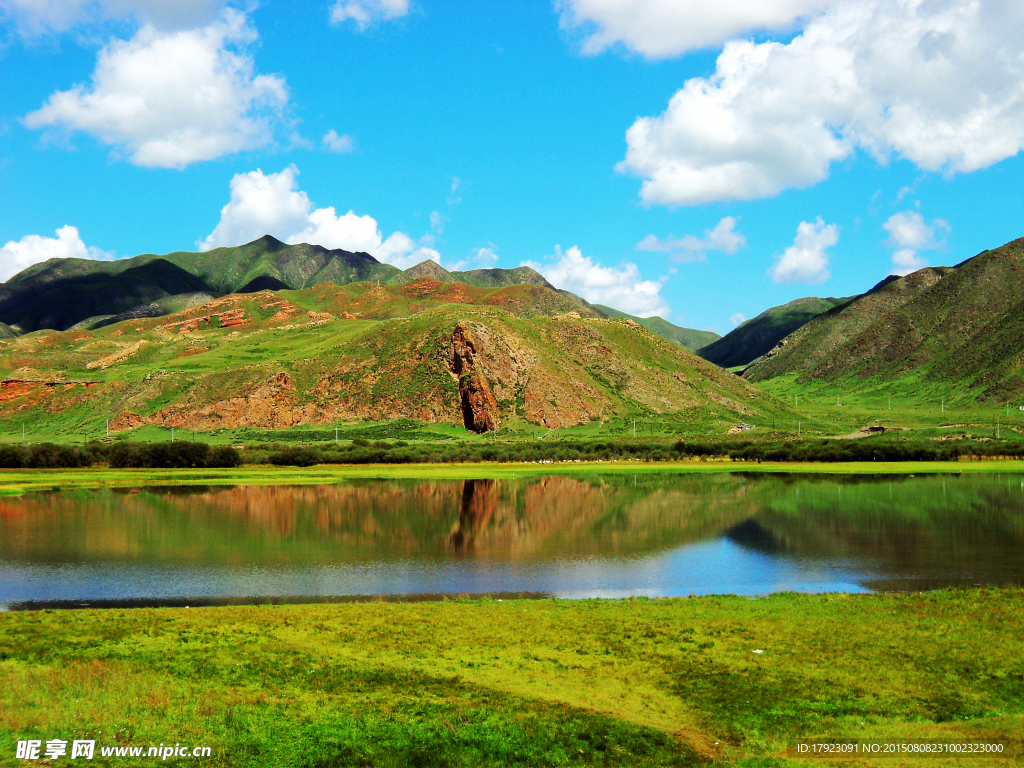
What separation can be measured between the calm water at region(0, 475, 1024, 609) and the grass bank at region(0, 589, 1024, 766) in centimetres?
777

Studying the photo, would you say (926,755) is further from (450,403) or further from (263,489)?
(450,403)

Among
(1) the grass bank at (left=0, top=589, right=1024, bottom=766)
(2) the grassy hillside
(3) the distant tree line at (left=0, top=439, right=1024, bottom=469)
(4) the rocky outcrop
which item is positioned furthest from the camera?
(2) the grassy hillside

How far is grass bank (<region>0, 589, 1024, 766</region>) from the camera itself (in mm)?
15219

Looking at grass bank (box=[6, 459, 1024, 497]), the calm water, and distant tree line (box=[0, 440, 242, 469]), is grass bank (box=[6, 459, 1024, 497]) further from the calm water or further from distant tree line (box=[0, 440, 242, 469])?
the calm water

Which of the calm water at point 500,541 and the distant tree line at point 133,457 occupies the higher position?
the distant tree line at point 133,457

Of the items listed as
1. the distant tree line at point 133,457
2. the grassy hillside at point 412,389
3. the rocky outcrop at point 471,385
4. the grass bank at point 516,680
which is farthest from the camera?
the grassy hillside at point 412,389

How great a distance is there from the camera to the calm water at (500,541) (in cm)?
3691

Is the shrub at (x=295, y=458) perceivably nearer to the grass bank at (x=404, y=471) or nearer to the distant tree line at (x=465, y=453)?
the distant tree line at (x=465, y=453)

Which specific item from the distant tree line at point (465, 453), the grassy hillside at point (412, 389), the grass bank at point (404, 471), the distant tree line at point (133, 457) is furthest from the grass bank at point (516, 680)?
the grassy hillside at point (412, 389)

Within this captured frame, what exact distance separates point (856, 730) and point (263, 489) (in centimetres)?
7436

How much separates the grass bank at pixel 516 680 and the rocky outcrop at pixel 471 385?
128 metres

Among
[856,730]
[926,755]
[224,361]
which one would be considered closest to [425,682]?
[856,730]

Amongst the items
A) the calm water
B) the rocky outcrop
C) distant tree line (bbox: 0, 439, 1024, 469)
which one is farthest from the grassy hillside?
the calm water

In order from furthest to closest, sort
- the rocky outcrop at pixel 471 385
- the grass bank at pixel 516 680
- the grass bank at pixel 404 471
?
the rocky outcrop at pixel 471 385 < the grass bank at pixel 404 471 < the grass bank at pixel 516 680
